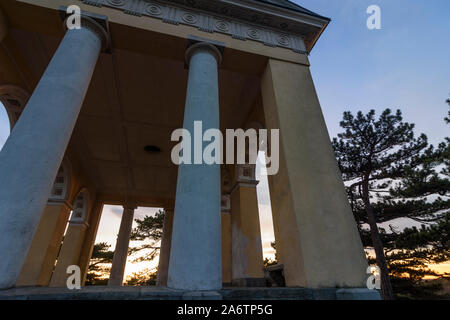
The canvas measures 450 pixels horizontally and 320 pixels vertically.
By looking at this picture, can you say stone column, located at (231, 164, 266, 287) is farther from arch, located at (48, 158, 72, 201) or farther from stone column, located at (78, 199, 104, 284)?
stone column, located at (78, 199, 104, 284)

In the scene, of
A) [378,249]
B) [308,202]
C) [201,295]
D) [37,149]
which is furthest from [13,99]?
[378,249]

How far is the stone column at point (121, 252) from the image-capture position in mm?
16922

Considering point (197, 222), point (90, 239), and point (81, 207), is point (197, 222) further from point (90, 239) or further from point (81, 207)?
point (90, 239)

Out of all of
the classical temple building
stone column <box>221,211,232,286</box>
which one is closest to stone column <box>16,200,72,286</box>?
the classical temple building

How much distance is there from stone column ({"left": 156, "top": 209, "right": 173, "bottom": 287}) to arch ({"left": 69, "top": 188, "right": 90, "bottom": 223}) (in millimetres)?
6270

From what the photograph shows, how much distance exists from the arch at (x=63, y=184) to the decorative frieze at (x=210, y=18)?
10.5 meters

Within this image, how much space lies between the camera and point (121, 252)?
17812mm

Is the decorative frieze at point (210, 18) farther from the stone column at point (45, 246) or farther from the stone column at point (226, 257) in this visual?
the stone column at point (45, 246)

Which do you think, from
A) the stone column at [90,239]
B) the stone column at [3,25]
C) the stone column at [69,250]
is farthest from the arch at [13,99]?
the stone column at [90,239]

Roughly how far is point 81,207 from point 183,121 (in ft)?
47.1

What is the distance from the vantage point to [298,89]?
789cm

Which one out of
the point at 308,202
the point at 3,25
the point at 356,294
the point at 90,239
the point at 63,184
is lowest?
the point at 356,294

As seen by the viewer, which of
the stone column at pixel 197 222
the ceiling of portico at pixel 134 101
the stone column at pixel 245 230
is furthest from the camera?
the stone column at pixel 245 230

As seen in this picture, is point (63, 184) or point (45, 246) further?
point (63, 184)
